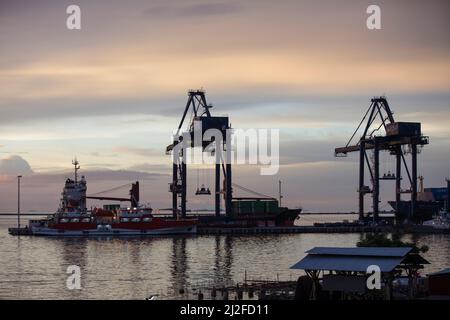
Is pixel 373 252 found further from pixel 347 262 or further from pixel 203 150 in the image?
pixel 203 150

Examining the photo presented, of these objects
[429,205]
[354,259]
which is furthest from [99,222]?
[354,259]

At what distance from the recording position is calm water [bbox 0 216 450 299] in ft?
135

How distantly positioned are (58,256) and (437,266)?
33.3 m

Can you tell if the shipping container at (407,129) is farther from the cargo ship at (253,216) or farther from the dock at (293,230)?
the cargo ship at (253,216)

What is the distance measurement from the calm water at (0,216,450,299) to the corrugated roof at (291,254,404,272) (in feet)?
31.7

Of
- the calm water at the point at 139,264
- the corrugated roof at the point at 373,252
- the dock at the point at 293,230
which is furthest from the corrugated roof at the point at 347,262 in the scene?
the dock at the point at 293,230

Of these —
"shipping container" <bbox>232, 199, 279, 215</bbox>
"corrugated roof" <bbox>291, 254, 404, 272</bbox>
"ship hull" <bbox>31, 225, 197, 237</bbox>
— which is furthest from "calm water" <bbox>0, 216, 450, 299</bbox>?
"shipping container" <bbox>232, 199, 279, 215</bbox>

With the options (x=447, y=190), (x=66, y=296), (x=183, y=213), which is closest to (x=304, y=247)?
(x=183, y=213)

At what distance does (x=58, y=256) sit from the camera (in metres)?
66.1

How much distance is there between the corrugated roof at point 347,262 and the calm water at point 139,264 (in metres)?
9.67

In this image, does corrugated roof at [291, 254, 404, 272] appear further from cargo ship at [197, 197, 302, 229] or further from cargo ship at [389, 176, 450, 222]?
cargo ship at [389, 176, 450, 222]

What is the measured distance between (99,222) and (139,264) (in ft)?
144
